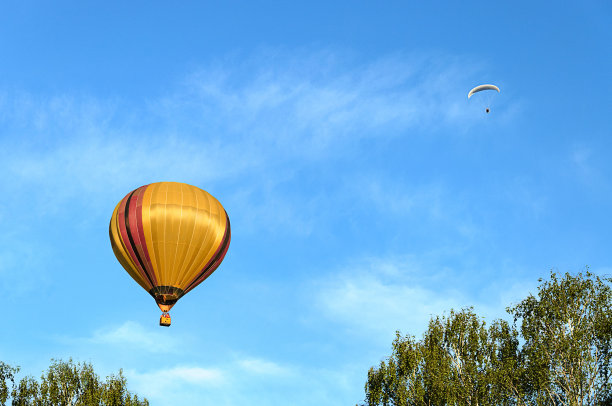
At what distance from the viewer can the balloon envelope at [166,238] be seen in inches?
1646

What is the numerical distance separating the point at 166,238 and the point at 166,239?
0.16ft

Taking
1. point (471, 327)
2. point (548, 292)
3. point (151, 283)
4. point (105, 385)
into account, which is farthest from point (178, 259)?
point (548, 292)

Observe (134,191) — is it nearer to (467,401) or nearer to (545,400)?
(467,401)

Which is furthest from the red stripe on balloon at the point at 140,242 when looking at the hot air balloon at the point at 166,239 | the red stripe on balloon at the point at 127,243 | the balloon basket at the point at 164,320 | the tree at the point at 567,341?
the tree at the point at 567,341

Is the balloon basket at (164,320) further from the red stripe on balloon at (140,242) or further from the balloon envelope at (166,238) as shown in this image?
the red stripe on balloon at (140,242)

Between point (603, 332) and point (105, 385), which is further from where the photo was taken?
point (105, 385)

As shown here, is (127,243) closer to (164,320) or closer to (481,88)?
(164,320)

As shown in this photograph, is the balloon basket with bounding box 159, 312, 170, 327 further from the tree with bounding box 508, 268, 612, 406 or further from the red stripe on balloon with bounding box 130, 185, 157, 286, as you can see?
the tree with bounding box 508, 268, 612, 406

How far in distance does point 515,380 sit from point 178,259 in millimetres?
17435

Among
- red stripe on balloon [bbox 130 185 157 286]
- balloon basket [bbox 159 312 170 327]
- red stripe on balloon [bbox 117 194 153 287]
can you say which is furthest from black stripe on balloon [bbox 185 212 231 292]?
red stripe on balloon [bbox 117 194 153 287]

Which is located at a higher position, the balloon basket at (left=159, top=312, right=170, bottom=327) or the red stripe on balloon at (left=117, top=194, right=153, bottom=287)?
the red stripe on balloon at (left=117, top=194, right=153, bottom=287)

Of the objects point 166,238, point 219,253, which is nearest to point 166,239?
point 166,238

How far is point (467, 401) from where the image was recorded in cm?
4153

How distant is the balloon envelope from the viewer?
41812 millimetres
